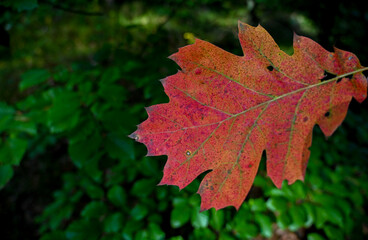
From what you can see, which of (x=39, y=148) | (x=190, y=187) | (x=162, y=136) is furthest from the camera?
(x=39, y=148)

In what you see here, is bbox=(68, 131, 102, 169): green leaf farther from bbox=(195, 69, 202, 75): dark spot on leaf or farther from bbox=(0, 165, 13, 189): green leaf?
bbox=(195, 69, 202, 75): dark spot on leaf

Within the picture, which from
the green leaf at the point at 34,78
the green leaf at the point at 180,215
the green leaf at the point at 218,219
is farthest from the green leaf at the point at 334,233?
the green leaf at the point at 34,78

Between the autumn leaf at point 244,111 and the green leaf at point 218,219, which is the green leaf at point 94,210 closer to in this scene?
the green leaf at point 218,219

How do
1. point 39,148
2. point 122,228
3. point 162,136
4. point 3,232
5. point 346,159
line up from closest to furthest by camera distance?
point 162,136
point 122,228
point 346,159
point 39,148
point 3,232

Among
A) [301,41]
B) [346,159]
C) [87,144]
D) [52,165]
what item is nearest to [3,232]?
[52,165]

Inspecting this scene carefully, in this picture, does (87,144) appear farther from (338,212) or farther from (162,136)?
(338,212)

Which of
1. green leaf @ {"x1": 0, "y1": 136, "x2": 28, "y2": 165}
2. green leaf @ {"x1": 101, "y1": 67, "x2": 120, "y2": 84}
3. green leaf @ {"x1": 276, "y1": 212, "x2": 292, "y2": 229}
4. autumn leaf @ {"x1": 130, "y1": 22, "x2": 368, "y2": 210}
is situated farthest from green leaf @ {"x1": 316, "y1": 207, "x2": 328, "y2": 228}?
green leaf @ {"x1": 0, "y1": 136, "x2": 28, "y2": 165}
